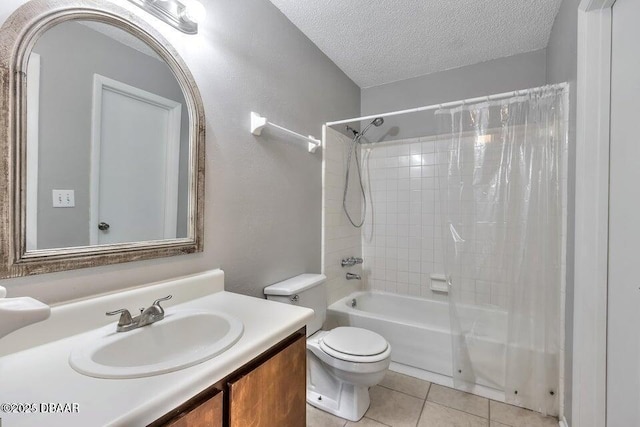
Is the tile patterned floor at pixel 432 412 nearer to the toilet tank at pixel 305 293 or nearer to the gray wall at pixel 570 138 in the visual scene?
the gray wall at pixel 570 138

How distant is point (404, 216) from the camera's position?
2648 millimetres

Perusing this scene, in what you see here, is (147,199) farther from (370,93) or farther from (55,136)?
(370,93)

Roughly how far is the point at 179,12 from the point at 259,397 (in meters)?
1.47

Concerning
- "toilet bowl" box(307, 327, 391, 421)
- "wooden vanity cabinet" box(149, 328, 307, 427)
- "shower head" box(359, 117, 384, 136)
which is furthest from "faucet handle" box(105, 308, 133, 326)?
"shower head" box(359, 117, 384, 136)

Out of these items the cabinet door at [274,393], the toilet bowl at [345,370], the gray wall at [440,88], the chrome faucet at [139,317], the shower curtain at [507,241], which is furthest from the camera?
the gray wall at [440,88]

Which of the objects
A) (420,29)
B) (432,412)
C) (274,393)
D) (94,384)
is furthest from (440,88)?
(94,384)

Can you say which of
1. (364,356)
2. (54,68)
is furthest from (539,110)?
(54,68)

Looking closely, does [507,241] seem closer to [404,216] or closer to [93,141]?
[404,216]

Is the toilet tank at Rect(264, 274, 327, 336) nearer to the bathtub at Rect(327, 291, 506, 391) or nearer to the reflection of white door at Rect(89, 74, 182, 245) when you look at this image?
the bathtub at Rect(327, 291, 506, 391)

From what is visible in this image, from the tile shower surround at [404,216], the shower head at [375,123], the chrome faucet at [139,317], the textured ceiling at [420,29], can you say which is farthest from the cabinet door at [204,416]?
the shower head at [375,123]

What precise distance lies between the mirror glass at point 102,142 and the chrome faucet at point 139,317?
10.3 inches

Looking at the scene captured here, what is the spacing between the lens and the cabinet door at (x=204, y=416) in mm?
645

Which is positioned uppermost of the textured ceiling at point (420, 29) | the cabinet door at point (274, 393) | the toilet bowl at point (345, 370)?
the textured ceiling at point (420, 29)

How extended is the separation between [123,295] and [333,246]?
5.26 ft
